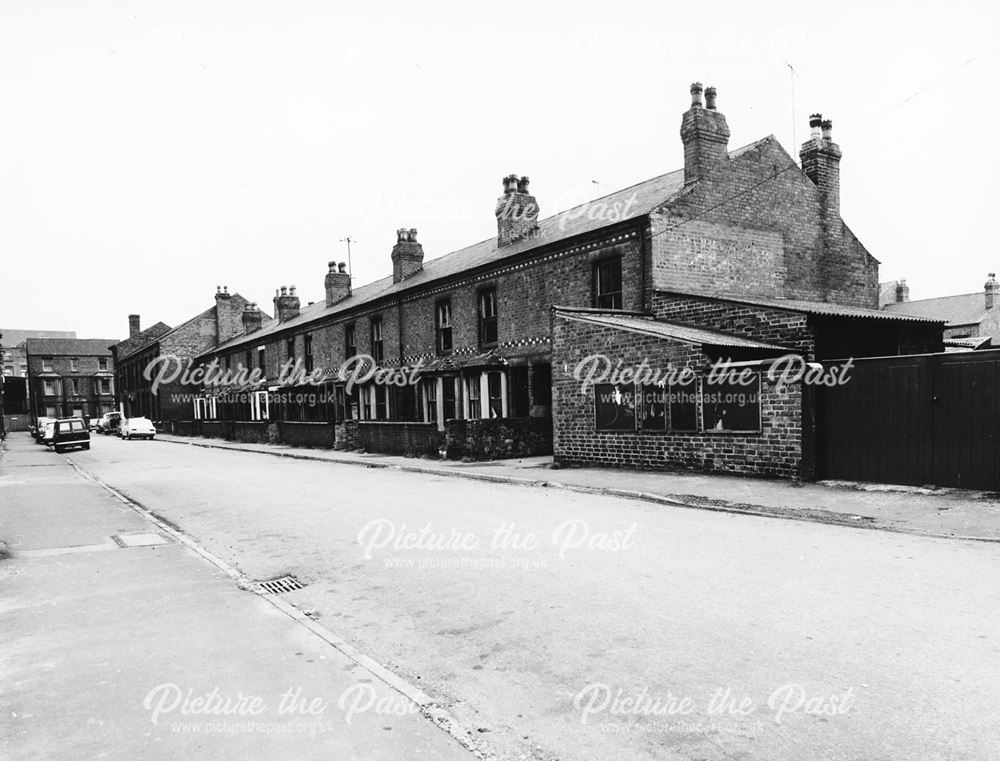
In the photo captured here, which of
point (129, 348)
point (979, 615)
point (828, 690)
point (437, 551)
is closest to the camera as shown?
point (828, 690)

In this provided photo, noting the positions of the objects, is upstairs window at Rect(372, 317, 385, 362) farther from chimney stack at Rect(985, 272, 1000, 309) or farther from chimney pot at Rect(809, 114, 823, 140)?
chimney stack at Rect(985, 272, 1000, 309)

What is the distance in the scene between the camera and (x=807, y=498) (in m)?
11.0

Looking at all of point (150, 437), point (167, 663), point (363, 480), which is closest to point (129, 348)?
point (150, 437)

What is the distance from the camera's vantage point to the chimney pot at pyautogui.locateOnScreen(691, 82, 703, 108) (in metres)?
19.7

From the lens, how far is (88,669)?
4.83 m

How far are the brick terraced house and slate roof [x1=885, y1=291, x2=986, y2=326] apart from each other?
97.5ft

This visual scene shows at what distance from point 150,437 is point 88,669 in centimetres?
4862

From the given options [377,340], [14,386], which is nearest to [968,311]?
[377,340]

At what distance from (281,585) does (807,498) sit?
8026 mm

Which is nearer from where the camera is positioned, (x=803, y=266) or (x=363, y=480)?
(x=363, y=480)

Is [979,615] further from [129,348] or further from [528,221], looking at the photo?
[129,348]

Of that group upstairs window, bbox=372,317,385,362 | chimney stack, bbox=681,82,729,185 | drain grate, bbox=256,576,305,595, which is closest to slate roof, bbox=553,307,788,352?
chimney stack, bbox=681,82,729,185

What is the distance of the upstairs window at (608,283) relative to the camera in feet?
65.1

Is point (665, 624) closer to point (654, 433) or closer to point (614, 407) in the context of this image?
point (654, 433)
